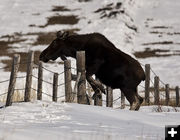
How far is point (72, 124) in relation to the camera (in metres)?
6.27

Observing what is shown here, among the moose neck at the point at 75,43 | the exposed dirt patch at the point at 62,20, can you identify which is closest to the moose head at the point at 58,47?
the moose neck at the point at 75,43

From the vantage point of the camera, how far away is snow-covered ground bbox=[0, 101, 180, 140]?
4988mm

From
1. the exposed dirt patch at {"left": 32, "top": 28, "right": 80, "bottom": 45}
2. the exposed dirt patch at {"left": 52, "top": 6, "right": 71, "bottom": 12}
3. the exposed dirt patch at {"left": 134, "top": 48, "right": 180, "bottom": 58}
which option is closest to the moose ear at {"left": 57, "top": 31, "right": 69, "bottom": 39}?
the exposed dirt patch at {"left": 134, "top": 48, "right": 180, "bottom": 58}

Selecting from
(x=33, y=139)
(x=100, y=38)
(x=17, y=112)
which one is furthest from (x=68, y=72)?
(x=33, y=139)

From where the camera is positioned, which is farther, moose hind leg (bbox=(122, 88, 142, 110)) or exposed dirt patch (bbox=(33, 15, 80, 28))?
exposed dirt patch (bbox=(33, 15, 80, 28))

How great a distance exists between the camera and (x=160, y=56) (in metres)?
39.7

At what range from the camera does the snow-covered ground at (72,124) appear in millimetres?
4988

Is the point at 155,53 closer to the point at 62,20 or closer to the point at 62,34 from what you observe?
the point at 62,20

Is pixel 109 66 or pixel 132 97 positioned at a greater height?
pixel 109 66

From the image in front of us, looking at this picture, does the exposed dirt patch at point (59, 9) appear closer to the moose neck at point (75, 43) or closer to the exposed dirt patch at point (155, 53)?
the exposed dirt patch at point (155, 53)

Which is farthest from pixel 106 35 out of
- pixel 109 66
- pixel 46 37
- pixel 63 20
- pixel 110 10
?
pixel 109 66

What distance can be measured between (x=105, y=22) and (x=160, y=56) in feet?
27.2

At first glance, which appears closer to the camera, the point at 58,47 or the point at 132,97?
the point at 132,97

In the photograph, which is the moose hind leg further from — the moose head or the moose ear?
the moose ear
